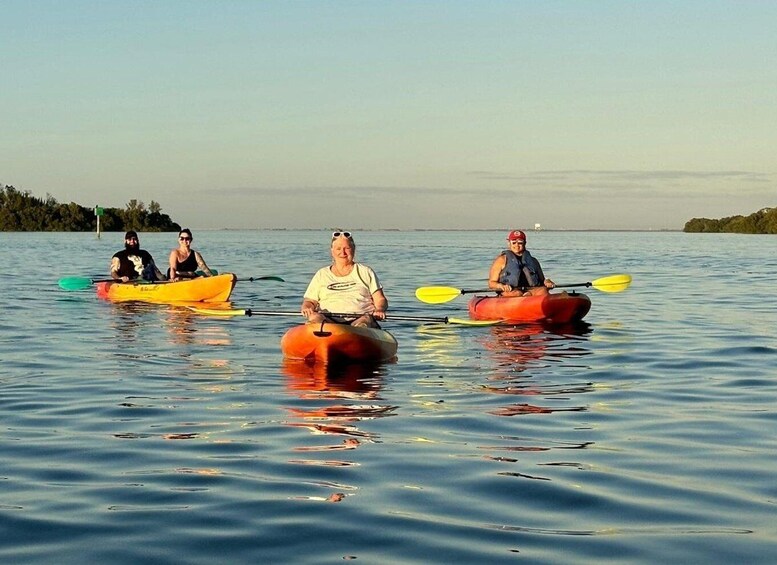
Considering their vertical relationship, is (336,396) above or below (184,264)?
below

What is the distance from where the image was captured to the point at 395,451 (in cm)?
773

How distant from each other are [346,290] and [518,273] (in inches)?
248

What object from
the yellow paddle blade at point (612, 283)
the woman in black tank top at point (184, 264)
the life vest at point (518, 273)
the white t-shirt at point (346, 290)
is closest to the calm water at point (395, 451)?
the white t-shirt at point (346, 290)

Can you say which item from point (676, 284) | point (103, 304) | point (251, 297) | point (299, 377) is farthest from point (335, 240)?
point (676, 284)

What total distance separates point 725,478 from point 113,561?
12.1 ft

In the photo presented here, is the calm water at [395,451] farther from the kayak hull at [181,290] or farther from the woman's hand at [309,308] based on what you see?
the kayak hull at [181,290]

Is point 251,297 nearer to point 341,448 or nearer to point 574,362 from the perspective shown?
point 574,362

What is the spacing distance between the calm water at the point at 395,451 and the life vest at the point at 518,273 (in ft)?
7.84

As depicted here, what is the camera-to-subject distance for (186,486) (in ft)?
21.7

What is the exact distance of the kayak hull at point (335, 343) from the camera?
1236 centimetres

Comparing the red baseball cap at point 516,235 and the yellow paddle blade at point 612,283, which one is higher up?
the red baseball cap at point 516,235

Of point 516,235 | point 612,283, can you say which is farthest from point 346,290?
point 612,283

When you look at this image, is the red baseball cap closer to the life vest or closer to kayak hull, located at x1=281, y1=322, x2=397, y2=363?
the life vest

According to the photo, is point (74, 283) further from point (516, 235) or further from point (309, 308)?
point (309, 308)
